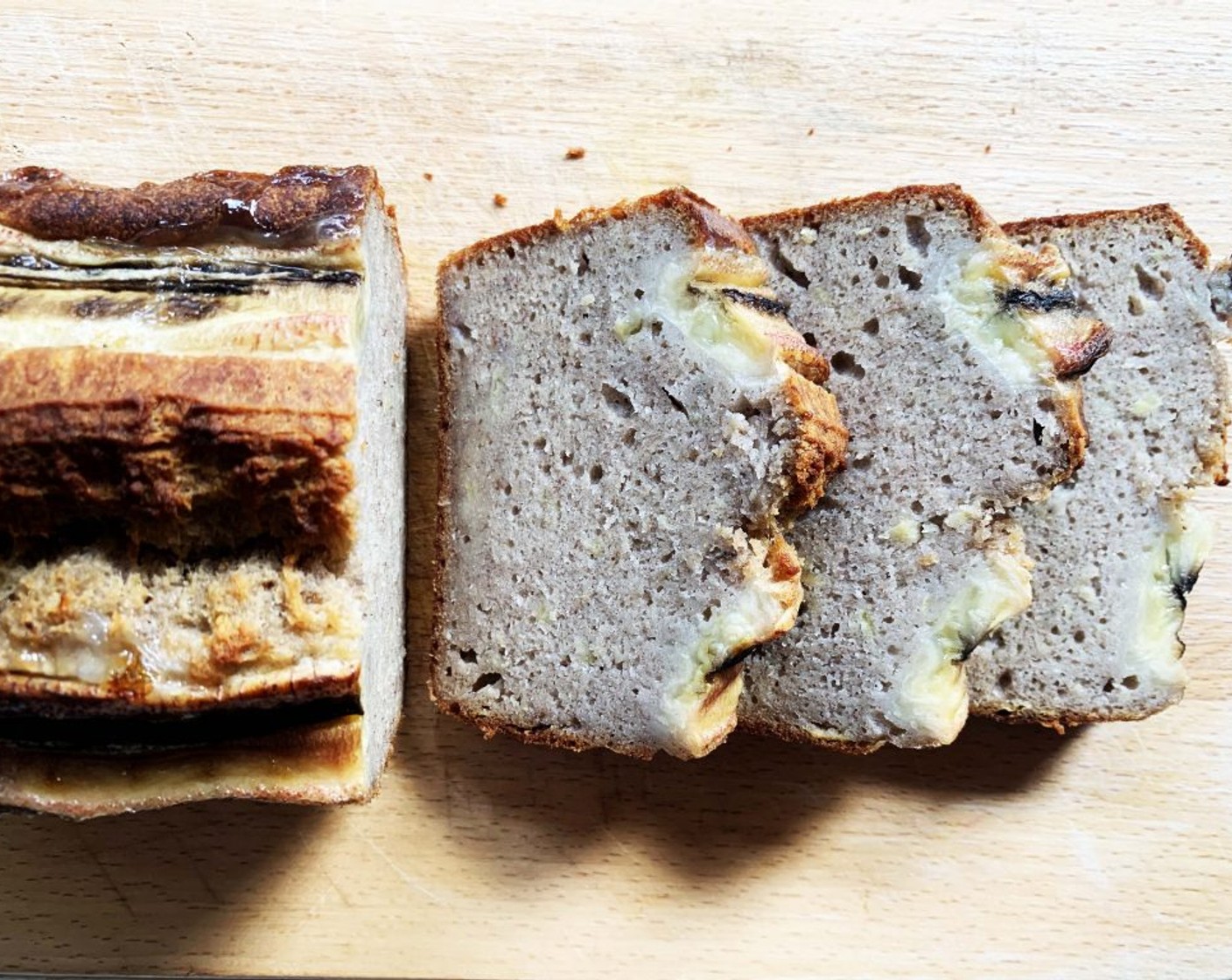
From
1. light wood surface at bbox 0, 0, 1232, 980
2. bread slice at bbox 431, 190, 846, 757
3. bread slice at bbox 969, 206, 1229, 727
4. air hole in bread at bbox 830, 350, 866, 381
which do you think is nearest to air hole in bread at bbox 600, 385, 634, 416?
bread slice at bbox 431, 190, 846, 757

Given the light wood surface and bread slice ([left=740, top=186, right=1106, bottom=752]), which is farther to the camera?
the light wood surface

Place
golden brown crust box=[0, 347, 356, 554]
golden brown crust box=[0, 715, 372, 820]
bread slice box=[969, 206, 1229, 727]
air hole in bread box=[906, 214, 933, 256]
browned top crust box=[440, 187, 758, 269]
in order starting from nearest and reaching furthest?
golden brown crust box=[0, 347, 356, 554] < golden brown crust box=[0, 715, 372, 820] < browned top crust box=[440, 187, 758, 269] < air hole in bread box=[906, 214, 933, 256] < bread slice box=[969, 206, 1229, 727]

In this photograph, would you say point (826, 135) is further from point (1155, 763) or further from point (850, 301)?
point (1155, 763)

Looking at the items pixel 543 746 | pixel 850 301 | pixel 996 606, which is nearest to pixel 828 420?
pixel 850 301

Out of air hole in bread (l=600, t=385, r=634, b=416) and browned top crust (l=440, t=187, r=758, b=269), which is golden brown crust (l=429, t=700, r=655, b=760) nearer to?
air hole in bread (l=600, t=385, r=634, b=416)

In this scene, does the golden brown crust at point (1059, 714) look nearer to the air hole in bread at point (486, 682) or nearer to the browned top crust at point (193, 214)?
the air hole in bread at point (486, 682)

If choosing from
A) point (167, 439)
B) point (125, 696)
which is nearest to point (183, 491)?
point (167, 439)

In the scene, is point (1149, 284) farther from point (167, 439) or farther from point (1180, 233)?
point (167, 439)
